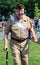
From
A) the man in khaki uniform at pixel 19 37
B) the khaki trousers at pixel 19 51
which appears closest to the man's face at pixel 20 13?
the man in khaki uniform at pixel 19 37

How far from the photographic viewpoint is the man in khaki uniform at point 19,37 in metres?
7.42

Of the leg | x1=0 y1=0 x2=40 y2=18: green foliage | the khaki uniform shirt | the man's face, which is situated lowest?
x1=0 y1=0 x2=40 y2=18: green foliage

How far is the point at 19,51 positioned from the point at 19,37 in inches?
13.7

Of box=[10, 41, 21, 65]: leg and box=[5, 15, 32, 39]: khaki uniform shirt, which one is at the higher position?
box=[5, 15, 32, 39]: khaki uniform shirt

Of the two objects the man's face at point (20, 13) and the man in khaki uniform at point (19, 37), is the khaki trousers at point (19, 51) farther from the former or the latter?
the man's face at point (20, 13)

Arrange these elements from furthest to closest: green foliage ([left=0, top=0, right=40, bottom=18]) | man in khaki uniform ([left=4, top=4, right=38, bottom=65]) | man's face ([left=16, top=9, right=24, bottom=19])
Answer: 1. green foliage ([left=0, top=0, right=40, bottom=18])
2. man in khaki uniform ([left=4, top=4, right=38, bottom=65])
3. man's face ([left=16, top=9, right=24, bottom=19])

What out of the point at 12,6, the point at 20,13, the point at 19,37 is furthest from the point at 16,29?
the point at 12,6

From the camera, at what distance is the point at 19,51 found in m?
7.59

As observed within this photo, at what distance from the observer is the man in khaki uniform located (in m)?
7.42

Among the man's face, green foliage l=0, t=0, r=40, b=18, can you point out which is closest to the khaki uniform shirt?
the man's face

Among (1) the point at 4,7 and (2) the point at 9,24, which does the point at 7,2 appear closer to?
(1) the point at 4,7

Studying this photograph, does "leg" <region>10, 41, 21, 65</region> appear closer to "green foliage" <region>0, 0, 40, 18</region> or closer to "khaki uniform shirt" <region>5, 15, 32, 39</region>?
"khaki uniform shirt" <region>5, 15, 32, 39</region>

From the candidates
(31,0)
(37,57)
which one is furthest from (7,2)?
(37,57)

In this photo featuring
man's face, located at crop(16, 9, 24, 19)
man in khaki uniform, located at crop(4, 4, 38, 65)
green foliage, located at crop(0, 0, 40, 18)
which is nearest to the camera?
man's face, located at crop(16, 9, 24, 19)
